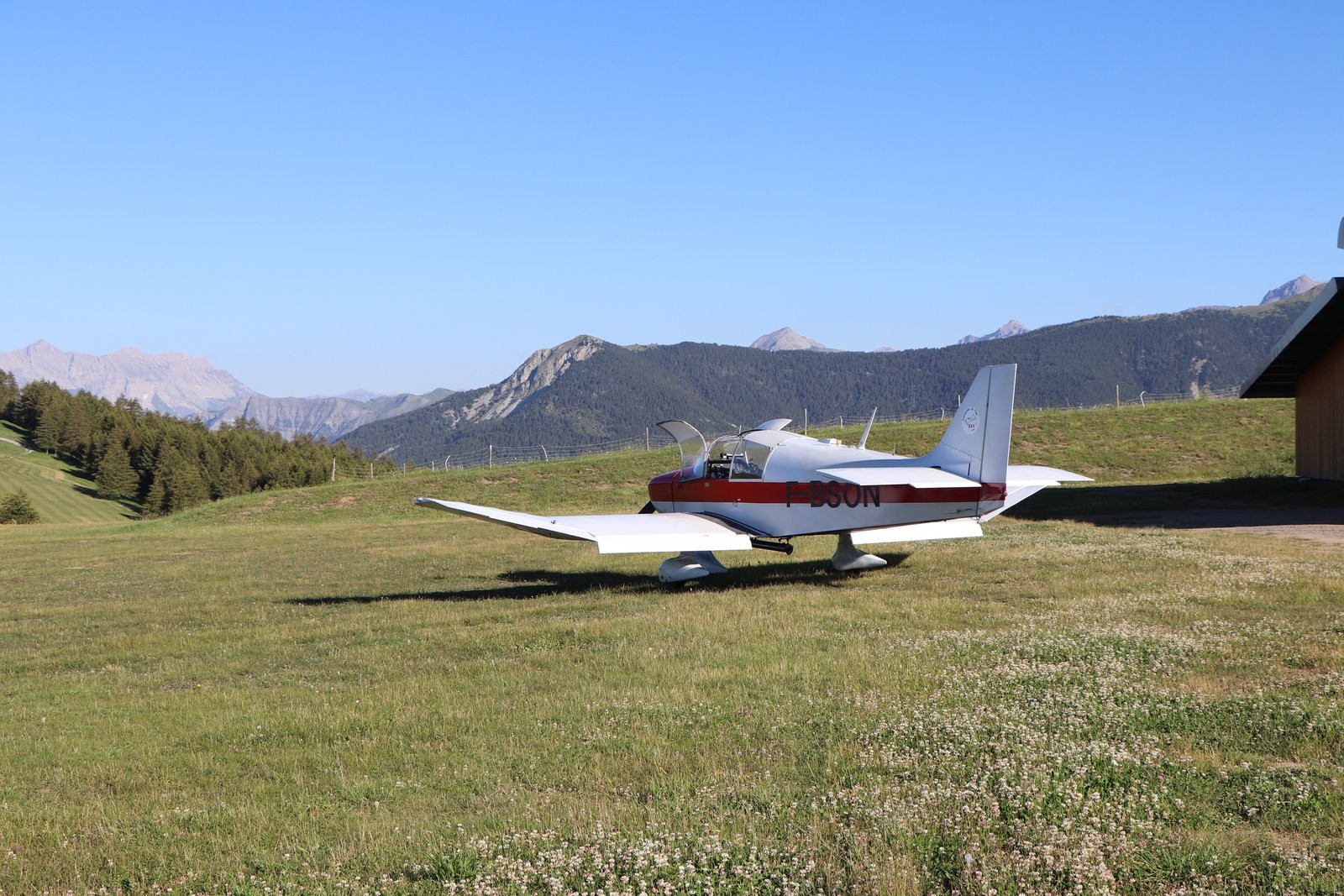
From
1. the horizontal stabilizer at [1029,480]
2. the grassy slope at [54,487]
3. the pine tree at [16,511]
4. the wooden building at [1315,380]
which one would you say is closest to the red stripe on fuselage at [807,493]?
the horizontal stabilizer at [1029,480]

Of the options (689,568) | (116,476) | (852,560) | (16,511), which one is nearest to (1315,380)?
(852,560)

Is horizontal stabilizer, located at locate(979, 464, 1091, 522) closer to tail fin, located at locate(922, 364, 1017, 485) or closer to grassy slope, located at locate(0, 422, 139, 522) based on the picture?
tail fin, located at locate(922, 364, 1017, 485)

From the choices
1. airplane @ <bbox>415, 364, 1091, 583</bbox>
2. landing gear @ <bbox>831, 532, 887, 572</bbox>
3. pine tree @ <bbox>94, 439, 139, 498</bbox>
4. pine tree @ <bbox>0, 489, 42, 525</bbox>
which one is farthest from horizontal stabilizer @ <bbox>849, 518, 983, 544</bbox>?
pine tree @ <bbox>94, 439, 139, 498</bbox>

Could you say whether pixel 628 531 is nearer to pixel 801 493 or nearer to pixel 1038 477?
pixel 801 493

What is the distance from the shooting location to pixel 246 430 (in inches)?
5128

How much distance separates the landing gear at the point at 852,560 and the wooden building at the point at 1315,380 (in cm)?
1717

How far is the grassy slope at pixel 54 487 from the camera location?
101062 mm

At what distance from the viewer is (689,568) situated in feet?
57.5

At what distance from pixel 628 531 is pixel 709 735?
907cm

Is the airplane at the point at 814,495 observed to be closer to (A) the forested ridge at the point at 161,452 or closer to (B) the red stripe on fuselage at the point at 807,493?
(B) the red stripe on fuselage at the point at 807,493

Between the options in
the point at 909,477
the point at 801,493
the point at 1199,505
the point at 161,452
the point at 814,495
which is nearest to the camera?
the point at 909,477

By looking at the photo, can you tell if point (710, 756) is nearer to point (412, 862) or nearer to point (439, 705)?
point (412, 862)

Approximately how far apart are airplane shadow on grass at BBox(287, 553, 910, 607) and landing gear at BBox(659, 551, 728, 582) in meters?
0.22

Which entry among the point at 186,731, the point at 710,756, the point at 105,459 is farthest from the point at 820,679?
the point at 105,459
